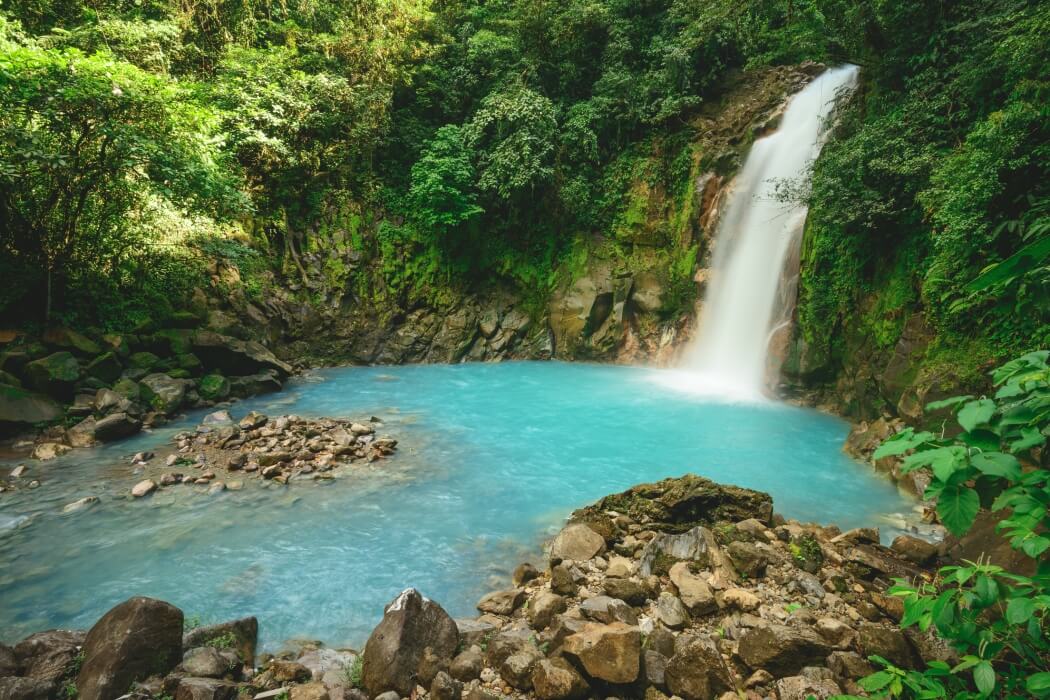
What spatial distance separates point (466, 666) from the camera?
3402 millimetres

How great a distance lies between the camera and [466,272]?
19.1 m

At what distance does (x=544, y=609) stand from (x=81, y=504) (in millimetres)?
6367

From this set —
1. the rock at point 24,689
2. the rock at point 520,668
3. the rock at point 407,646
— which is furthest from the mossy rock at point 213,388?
the rock at point 520,668

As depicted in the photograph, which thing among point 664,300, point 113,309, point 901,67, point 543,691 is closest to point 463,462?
point 543,691

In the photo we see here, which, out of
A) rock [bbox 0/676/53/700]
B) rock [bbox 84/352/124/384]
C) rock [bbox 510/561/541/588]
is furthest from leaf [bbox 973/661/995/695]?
rock [bbox 84/352/124/384]

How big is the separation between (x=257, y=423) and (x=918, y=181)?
12.8 m

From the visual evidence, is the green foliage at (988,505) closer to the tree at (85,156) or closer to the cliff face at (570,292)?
the tree at (85,156)

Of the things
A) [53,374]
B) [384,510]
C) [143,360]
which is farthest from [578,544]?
[143,360]

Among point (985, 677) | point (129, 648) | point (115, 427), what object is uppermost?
point (985, 677)

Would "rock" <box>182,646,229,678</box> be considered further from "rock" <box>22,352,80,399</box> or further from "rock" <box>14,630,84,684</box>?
"rock" <box>22,352,80,399</box>

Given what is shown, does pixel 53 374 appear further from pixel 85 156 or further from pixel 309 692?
pixel 309 692

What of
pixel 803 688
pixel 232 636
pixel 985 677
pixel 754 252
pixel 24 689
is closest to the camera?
pixel 985 677

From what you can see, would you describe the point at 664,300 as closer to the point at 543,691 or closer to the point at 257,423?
the point at 257,423

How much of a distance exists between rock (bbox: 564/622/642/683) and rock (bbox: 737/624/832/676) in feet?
2.75
